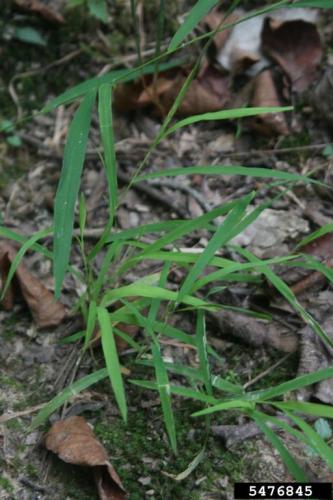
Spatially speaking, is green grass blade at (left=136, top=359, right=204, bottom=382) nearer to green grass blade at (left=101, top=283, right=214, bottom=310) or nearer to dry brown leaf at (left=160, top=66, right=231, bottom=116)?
green grass blade at (left=101, top=283, right=214, bottom=310)

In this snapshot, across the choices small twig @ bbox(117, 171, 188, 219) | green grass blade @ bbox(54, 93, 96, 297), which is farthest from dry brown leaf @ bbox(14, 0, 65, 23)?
green grass blade @ bbox(54, 93, 96, 297)

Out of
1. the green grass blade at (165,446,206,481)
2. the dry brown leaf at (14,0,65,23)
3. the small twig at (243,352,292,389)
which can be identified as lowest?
the green grass blade at (165,446,206,481)

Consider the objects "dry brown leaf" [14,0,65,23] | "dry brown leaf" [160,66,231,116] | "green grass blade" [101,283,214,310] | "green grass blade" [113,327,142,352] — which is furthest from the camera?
"dry brown leaf" [14,0,65,23]

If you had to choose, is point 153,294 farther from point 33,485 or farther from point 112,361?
point 33,485

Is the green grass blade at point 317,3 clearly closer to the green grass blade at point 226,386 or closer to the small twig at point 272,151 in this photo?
the small twig at point 272,151

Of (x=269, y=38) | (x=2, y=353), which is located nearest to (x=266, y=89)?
(x=269, y=38)

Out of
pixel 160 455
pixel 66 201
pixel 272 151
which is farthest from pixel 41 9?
pixel 160 455

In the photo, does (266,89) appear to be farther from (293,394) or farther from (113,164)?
(293,394)
